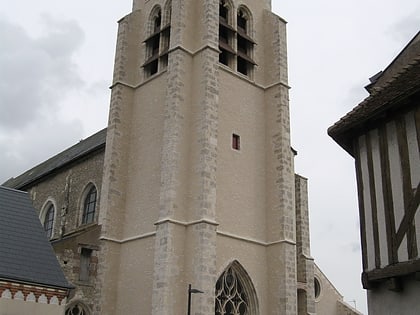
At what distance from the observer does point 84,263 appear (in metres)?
16.0

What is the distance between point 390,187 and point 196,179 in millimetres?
8299

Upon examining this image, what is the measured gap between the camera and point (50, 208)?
74.0ft

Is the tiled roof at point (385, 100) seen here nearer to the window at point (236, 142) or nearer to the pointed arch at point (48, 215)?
the window at point (236, 142)

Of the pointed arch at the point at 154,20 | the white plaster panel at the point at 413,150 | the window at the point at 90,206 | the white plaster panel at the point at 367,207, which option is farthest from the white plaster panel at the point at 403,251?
the window at the point at 90,206

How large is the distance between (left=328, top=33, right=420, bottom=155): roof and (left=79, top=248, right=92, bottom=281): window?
32.3 feet

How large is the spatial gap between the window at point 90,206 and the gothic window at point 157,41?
480cm

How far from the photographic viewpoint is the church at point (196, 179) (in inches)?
571

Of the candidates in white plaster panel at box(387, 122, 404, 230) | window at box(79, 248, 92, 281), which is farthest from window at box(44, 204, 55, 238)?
white plaster panel at box(387, 122, 404, 230)

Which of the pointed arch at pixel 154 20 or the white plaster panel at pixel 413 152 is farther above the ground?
the pointed arch at pixel 154 20

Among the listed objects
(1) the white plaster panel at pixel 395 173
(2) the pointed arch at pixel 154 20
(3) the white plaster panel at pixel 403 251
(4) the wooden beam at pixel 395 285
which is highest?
(2) the pointed arch at pixel 154 20

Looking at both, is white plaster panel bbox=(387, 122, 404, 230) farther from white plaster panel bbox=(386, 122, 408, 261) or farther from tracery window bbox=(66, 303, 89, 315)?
tracery window bbox=(66, 303, 89, 315)

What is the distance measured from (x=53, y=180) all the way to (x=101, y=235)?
24.1 ft

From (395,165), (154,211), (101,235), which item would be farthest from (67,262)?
(395,165)

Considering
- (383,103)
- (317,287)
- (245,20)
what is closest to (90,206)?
(245,20)
